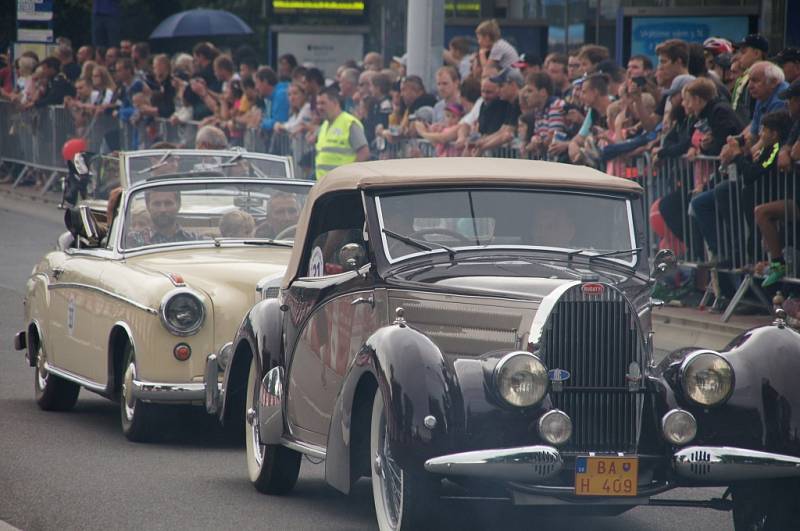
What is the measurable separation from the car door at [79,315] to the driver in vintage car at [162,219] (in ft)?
0.86

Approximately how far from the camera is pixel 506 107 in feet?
56.5

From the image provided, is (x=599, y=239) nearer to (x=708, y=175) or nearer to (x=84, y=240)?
(x=84, y=240)

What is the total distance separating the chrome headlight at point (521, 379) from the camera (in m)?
6.60

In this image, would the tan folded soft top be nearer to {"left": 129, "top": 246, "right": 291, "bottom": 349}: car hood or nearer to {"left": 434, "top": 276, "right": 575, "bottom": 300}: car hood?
{"left": 434, "top": 276, "right": 575, "bottom": 300}: car hood

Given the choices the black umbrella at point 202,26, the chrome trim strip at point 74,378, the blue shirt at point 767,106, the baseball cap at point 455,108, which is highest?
the black umbrella at point 202,26

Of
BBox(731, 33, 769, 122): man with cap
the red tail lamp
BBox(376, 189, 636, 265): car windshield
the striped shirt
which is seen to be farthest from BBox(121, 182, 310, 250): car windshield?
the striped shirt

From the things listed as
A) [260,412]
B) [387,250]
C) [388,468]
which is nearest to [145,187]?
[260,412]

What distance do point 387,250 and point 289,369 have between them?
3.20 ft

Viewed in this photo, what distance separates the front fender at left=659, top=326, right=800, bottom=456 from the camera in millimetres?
6824

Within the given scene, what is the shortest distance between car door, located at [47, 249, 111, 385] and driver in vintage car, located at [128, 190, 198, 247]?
26 centimetres

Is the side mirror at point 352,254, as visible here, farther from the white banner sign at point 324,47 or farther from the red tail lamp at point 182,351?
the white banner sign at point 324,47

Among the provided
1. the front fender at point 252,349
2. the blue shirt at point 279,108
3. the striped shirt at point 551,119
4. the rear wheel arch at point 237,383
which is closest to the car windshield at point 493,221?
the front fender at point 252,349

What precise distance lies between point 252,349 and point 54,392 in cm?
288

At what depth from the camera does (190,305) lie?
9680 millimetres
